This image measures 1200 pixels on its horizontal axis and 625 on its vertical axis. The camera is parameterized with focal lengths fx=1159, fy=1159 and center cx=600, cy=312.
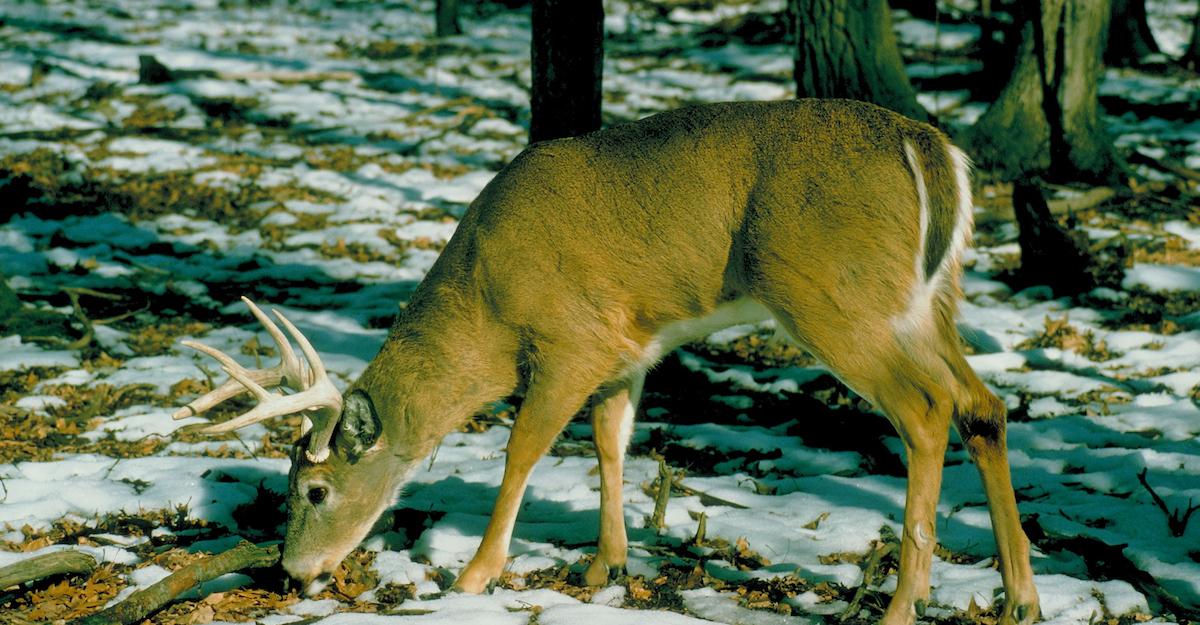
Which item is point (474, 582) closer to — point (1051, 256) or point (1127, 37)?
point (1051, 256)

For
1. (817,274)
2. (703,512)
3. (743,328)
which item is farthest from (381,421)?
(743,328)

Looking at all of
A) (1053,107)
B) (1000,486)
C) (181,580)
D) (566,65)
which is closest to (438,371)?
(181,580)

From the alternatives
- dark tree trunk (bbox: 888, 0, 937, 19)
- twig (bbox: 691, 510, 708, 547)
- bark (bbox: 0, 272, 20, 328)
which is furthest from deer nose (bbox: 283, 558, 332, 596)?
dark tree trunk (bbox: 888, 0, 937, 19)

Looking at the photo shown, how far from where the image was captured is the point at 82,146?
11.5 meters

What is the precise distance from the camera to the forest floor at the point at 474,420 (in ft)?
14.7

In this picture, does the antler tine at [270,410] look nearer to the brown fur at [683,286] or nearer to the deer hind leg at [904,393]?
the brown fur at [683,286]

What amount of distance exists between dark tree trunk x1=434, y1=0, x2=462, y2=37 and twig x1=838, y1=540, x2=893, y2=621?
1480 cm

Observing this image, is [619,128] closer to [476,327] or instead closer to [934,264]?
[476,327]

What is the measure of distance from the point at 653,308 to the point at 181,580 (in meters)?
2.05

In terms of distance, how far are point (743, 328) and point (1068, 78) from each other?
414 centimetres

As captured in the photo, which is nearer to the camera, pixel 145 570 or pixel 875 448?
pixel 145 570

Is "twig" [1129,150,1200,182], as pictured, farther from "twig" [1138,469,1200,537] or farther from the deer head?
the deer head

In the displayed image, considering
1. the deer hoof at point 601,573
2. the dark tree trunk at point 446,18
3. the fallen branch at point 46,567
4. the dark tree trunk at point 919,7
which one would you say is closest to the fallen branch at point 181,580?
the fallen branch at point 46,567

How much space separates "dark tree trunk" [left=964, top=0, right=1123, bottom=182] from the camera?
9672 mm
